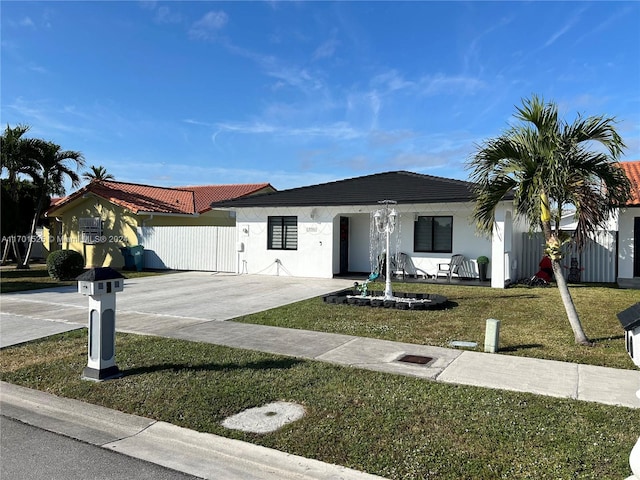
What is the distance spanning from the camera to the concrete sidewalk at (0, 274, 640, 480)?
3.78 meters

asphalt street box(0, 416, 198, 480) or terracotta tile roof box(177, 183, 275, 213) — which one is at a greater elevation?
terracotta tile roof box(177, 183, 275, 213)

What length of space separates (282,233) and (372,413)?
1405 cm

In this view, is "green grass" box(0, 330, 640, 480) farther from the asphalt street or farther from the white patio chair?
the white patio chair

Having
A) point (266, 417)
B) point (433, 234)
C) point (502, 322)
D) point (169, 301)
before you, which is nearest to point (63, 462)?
point (266, 417)

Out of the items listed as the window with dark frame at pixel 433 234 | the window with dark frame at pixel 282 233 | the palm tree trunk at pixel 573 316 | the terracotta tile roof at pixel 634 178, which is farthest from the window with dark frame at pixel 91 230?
the terracotta tile roof at pixel 634 178

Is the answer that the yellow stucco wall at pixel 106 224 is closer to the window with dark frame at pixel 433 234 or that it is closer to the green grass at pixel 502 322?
the window with dark frame at pixel 433 234

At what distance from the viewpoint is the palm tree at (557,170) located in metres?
7.49

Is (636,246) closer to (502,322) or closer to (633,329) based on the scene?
(502,322)

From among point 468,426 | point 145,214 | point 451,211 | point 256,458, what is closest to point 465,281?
point 451,211

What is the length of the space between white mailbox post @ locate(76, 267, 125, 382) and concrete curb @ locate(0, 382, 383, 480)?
0.60 metres

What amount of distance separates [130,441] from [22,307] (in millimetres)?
8673

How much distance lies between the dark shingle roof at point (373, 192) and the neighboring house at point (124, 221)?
191 inches

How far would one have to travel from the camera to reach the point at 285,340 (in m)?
7.48

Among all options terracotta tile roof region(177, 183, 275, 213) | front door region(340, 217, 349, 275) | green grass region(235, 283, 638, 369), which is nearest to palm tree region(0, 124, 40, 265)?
terracotta tile roof region(177, 183, 275, 213)
